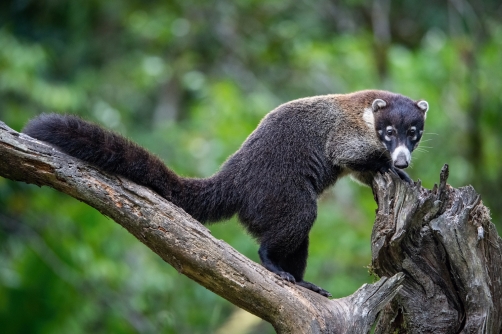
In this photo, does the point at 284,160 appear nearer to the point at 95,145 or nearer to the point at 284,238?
the point at 284,238

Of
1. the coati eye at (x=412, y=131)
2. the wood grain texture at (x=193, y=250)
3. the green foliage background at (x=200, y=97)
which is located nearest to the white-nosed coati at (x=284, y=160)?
the coati eye at (x=412, y=131)

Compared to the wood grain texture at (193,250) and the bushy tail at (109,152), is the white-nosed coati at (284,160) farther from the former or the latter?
the wood grain texture at (193,250)

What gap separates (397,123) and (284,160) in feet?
3.97

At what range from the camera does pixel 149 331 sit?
956 centimetres

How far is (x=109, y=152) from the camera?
4734 millimetres

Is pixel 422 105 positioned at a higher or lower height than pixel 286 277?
higher

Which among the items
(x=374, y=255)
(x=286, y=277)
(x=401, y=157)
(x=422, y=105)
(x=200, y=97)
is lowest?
(x=286, y=277)

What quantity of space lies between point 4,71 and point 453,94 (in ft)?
24.2

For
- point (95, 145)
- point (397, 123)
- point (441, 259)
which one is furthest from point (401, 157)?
point (95, 145)

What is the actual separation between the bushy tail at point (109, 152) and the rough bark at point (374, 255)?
0.09 meters

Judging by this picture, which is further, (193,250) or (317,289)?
(317,289)

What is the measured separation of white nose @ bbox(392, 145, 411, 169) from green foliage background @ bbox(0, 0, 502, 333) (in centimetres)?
229

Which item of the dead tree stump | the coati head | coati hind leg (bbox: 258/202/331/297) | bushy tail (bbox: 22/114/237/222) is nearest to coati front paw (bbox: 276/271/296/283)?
coati hind leg (bbox: 258/202/331/297)

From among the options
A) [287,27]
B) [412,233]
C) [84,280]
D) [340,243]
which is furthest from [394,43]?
[412,233]
